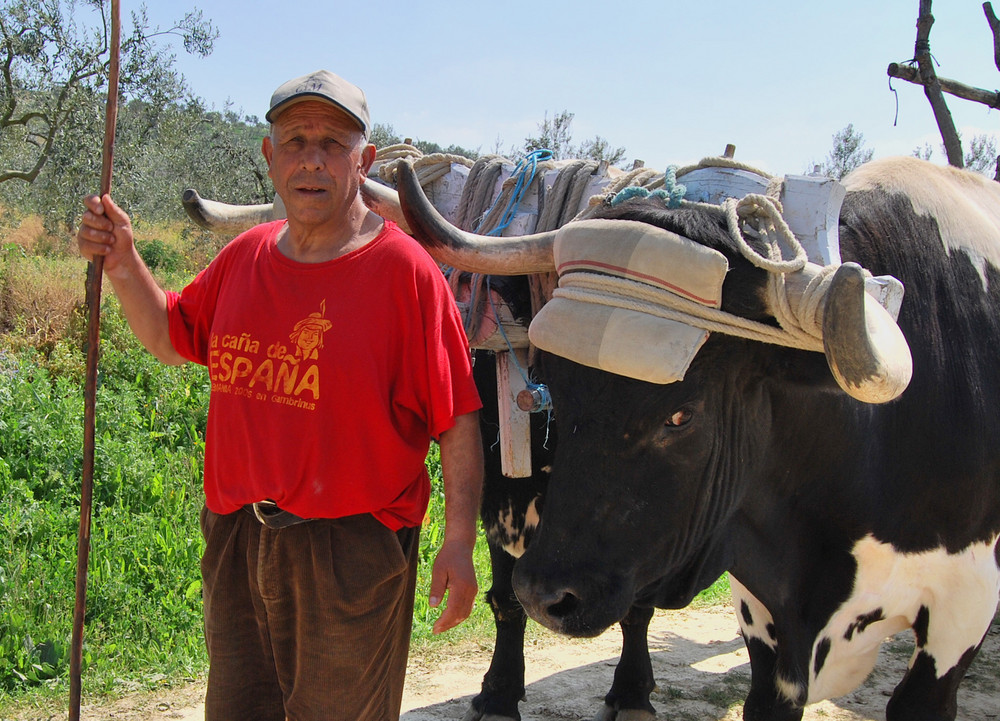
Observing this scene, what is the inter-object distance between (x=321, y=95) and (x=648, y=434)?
3.99 feet

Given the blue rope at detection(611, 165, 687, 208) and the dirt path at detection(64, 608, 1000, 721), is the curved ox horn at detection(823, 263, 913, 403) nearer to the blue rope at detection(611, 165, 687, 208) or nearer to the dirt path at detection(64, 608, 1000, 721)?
the blue rope at detection(611, 165, 687, 208)

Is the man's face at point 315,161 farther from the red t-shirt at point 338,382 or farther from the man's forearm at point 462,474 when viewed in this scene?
the man's forearm at point 462,474

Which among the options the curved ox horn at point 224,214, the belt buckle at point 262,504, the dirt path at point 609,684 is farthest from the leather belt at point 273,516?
the dirt path at point 609,684

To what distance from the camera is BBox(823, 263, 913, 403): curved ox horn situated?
204cm

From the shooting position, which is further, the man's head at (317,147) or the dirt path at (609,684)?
the dirt path at (609,684)

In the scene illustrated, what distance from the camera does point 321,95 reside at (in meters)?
2.34

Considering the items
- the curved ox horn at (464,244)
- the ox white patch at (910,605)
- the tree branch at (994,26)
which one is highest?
the tree branch at (994,26)

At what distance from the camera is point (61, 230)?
1226 centimetres

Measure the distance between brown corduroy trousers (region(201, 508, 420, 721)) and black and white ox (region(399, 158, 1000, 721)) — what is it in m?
0.38

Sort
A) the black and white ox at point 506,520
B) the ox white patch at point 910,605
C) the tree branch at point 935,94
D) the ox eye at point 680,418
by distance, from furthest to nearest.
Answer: the tree branch at point 935,94, the black and white ox at point 506,520, the ox white patch at point 910,605, the ox eye at point 680,418

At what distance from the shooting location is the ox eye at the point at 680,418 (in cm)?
242

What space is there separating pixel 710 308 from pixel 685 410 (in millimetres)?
281

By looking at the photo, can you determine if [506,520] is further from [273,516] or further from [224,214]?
[224,214]

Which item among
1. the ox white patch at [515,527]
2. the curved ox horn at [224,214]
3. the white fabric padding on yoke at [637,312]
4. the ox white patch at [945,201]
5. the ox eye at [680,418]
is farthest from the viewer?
the curved ox horn at [224,214]
